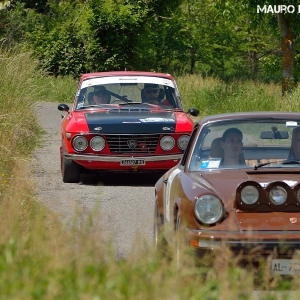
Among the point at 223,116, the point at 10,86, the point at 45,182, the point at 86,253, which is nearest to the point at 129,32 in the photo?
the point at 10,86

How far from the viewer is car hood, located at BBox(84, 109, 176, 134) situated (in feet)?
39.1

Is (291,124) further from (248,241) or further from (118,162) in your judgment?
(118,162)

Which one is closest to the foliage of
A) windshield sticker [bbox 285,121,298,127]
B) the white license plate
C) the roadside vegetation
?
windshield sticker [bbox 285,121,298,127]

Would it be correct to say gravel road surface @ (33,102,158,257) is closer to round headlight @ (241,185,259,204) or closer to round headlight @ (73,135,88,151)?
round headlight @ (73,135,88,151)

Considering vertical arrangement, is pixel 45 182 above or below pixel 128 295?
below

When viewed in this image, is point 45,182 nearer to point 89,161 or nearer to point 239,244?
point 89,161

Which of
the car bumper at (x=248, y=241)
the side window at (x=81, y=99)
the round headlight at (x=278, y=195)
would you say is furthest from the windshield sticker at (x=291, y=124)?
the side window at (x=81, y=99)

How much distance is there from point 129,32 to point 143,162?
3264 centimetres

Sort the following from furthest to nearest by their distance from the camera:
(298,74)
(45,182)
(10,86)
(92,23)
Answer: (92,23) < (298,74) < (10,86) < (45,182)

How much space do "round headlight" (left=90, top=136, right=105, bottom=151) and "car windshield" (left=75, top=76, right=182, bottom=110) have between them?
132cm

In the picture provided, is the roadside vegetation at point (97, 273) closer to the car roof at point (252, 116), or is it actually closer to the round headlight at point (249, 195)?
the round headlight at point (249, 195)

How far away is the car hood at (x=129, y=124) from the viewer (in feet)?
39.1

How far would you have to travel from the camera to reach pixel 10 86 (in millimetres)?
14617

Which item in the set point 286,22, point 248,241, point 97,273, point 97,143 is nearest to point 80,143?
point 97,143
